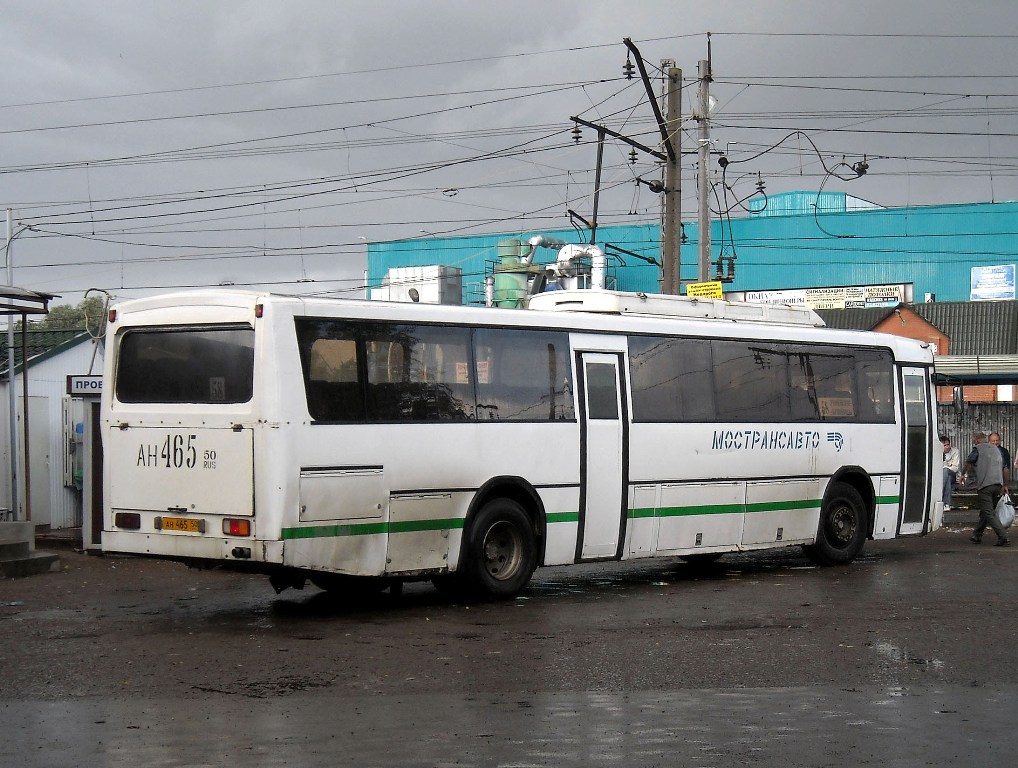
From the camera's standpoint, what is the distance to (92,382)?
1920 centimetres

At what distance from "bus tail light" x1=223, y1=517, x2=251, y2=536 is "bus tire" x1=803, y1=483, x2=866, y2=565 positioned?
862 centimetres

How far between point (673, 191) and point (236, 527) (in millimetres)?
15034

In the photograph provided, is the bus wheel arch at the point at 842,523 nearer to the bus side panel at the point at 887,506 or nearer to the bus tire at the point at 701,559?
the bus side panel at the point at 887,506

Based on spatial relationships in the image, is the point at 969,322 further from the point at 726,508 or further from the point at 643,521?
the point at 643,521

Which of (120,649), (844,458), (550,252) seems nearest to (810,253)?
(550,252)

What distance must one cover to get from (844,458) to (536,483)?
5.72 m

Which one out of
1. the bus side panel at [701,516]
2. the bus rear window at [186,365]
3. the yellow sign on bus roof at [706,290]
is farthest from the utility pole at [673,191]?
the bus rear window at [186,365]

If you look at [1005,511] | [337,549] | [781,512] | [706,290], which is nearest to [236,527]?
[337,549]

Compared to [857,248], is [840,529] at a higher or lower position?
lower

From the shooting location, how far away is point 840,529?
1809cm

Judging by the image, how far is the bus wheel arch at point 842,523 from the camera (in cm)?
1788

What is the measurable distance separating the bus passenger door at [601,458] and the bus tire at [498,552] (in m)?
0.79

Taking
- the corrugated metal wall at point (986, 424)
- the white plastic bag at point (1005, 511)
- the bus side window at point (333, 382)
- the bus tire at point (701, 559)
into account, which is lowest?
the bus tire at point (701, 559)

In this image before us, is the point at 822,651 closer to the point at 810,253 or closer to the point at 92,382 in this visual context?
the point at 92,382
